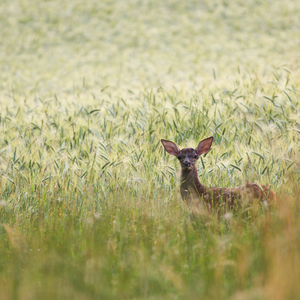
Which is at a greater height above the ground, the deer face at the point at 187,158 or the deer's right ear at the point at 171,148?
the deer's right ear at the point at 171,148

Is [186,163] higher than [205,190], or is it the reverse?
[186,163]

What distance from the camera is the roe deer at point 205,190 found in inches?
162

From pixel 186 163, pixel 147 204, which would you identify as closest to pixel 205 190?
pixel 186 163

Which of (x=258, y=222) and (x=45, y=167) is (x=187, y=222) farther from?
(x=45, y=167)

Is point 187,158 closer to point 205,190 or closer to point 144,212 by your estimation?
point 205,190

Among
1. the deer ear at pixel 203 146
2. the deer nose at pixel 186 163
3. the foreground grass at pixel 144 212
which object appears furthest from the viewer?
the deer ear at pixel 203 146

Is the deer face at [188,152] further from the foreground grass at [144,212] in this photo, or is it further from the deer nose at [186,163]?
the foreground grass at [144,212]

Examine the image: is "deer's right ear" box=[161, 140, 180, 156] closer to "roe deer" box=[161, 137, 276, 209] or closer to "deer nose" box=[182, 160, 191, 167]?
"roe deer" box=[161, 137, 276, 209]

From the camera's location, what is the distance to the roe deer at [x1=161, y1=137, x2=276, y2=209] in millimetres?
4125

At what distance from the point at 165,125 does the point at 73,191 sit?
1.93 m

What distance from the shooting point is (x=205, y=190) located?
Result: 4.60 m

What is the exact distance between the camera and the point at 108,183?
15.7ft

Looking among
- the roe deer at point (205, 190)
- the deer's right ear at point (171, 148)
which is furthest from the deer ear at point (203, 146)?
the deer's right ear at point (171, 148)

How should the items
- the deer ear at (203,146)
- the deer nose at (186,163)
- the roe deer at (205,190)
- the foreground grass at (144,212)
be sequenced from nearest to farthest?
the foreground grass at (144,212)
the roe deer at (205,190)
the deer nose at (186,163)
the deer ear at (203,146)
